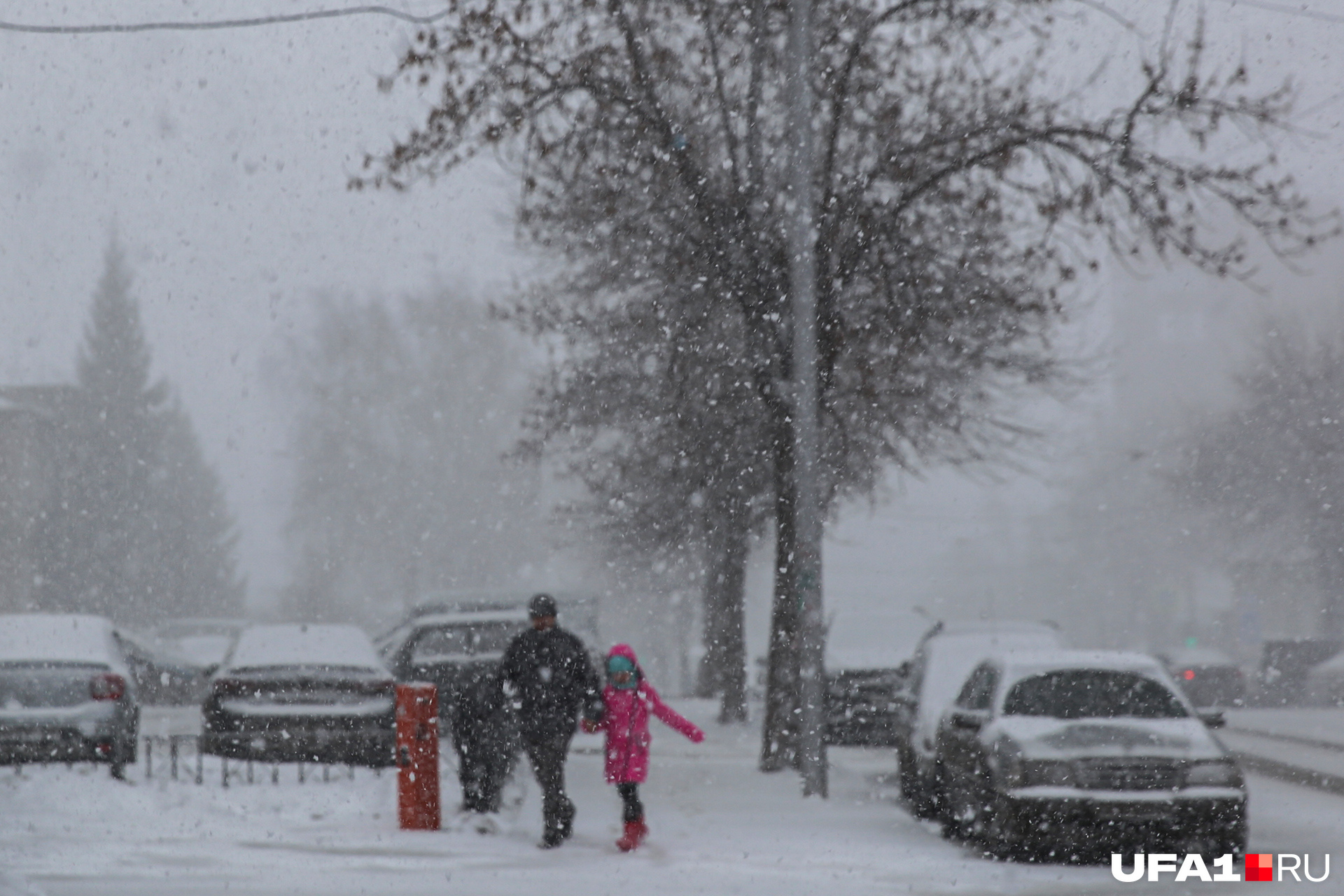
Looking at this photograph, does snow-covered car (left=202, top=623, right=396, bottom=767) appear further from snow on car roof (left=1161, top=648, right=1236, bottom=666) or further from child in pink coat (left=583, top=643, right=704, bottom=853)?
snow on car roof (left=1161, top=648, right=1236, bottom=666)

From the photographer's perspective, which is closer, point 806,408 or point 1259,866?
point 1259,866

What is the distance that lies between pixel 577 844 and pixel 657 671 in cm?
4815

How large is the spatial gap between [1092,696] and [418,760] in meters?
4.36

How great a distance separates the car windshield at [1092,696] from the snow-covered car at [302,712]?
5.96 m

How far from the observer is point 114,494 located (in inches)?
1977

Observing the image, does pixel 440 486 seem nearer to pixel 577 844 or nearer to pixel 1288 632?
pixel 1288 632

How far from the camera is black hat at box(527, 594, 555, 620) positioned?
10555 mm

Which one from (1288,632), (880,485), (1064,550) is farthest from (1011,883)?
(1064,550)

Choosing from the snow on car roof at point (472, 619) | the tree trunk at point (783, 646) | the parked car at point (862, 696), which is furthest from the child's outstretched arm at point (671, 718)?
the parked car at point (862, 696)

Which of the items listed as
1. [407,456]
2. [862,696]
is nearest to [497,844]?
[862,696]

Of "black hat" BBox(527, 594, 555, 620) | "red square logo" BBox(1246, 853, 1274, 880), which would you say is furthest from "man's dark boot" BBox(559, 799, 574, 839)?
"red square logo" BBox(1246, 853, 1274, 880)

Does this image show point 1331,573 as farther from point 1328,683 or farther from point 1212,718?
point 1212,718

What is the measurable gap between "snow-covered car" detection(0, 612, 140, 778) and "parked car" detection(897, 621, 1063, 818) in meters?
6.29

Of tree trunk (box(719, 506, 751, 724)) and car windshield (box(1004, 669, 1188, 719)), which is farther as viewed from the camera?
tree trunk (box(719, 506, 751, 724))
